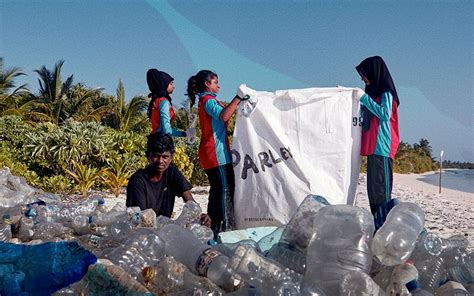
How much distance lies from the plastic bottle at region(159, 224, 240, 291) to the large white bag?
1.54 m

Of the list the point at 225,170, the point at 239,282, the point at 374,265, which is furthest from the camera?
the point at 225,170

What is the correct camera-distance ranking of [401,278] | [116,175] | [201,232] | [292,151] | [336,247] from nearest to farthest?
[401,278]
[336,247]
[201,232]
[292,151]
[116,175]

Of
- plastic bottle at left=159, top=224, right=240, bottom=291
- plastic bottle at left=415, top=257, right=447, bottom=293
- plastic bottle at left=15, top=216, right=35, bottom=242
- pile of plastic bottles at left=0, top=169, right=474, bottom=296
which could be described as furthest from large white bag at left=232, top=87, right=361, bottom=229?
plastic bottle at left=15, top=216, right=35, bottom=242

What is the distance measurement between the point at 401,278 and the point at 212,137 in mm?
2392

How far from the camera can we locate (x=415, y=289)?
94.7 inches

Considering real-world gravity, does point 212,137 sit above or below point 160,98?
below

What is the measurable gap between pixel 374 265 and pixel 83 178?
8.08 m

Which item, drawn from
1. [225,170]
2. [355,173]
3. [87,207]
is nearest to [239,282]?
[87,207]

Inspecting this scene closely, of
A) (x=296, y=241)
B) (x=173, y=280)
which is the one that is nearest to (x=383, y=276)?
(x=296, y=241)

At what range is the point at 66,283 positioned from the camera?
2395 mm

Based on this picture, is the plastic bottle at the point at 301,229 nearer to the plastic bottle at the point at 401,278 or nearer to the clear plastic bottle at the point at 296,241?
the clear plastic bottle at the point at 296,241

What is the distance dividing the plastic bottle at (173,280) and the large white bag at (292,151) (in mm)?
2025

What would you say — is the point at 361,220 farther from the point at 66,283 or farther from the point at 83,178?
the point at 83,178

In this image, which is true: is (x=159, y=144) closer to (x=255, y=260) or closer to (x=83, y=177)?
(x=255, y=260)
